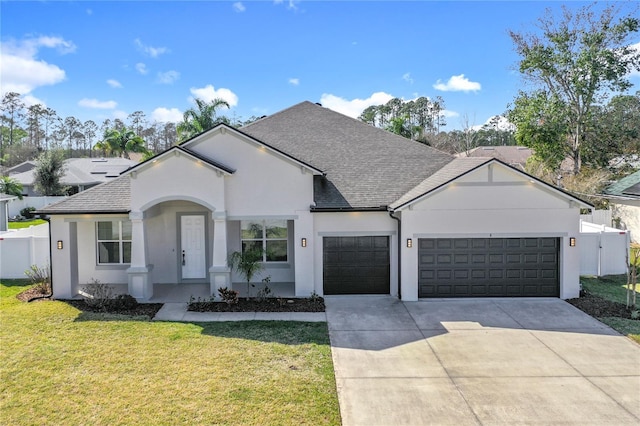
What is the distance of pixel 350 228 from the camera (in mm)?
13586

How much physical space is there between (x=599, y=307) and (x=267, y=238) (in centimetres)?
1061

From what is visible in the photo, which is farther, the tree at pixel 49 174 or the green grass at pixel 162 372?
the tree at pixel 49 174

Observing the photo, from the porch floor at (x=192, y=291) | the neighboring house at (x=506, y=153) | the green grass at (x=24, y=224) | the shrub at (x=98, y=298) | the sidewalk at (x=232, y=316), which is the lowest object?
the sidewalk at (x=232, y=316)

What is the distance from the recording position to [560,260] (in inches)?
510

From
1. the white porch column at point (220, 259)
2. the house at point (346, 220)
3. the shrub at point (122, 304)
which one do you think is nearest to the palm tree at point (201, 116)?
the house at point (346, 220)

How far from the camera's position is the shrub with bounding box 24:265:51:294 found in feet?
45.9

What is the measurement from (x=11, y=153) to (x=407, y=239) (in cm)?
8473

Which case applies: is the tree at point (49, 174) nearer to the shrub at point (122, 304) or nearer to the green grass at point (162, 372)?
the green grass at point (162, 372)

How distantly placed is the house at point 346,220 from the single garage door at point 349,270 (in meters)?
0.03

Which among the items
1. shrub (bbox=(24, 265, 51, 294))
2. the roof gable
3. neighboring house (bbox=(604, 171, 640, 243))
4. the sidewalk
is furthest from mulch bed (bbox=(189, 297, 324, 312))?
neighboring house (bbox=(604, 171, 640, 243))

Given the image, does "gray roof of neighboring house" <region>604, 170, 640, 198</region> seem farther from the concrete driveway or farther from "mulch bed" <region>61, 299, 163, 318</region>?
"mulch bed" <region>61, 299, 163, 318</region>

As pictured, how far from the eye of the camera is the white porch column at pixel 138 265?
1294 cm

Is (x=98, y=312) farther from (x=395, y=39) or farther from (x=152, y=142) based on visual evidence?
(x=152, y=142)

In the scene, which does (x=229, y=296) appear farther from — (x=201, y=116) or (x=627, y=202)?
(x=627, y=202)
